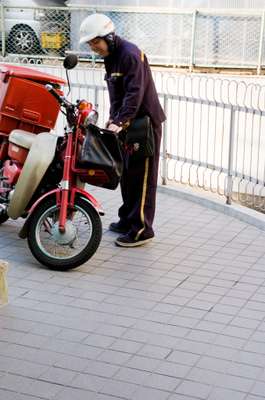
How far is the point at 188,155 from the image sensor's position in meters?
8.29

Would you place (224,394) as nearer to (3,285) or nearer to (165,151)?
(3,285)

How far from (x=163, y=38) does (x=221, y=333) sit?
30.7 ft

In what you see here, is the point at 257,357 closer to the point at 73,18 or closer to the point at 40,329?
the point at 40,329

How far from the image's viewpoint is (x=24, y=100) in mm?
5984

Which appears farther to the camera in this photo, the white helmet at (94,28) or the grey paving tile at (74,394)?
the white helmet at (94,28)

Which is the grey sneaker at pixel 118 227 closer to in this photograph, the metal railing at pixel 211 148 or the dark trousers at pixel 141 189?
the dark trousers at pixel 141 189

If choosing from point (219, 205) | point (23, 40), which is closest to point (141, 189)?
point (219, 205)

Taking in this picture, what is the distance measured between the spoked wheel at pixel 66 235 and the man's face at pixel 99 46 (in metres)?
1.13

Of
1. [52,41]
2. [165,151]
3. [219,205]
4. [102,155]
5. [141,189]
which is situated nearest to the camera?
[102,155]

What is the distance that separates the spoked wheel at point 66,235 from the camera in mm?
5281

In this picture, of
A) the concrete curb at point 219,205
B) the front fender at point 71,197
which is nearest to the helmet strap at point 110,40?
the front fender at point 71,197

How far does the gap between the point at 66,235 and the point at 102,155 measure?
63 centimetres

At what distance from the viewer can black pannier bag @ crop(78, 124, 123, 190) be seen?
203 inches

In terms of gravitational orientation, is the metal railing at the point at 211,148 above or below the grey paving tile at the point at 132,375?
above
